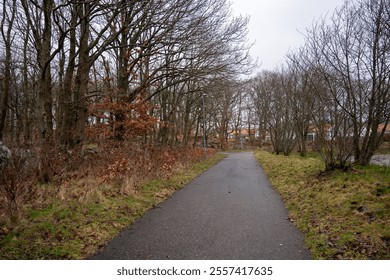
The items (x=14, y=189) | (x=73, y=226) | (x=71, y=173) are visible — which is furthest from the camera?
(x=71, y=173)

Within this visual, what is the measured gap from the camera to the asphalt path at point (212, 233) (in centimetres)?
342

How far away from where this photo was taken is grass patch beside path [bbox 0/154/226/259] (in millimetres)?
3376

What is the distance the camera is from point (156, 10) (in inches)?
361

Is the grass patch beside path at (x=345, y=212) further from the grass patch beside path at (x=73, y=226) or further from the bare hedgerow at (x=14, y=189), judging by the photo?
the bare hedgerow at (x=14, y=189)

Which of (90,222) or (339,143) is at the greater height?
(339,143)

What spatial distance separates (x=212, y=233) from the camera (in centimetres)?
413

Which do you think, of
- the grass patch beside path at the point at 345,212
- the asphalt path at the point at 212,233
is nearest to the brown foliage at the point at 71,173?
the asphalt path at the point at 212,233

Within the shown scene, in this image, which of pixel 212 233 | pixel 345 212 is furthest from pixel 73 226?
pixel 345 212

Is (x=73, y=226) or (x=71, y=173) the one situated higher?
(x=71, y=173)

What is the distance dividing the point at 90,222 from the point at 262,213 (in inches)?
144

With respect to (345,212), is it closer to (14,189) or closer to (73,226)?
(73,226)

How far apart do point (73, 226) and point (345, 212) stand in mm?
5159
